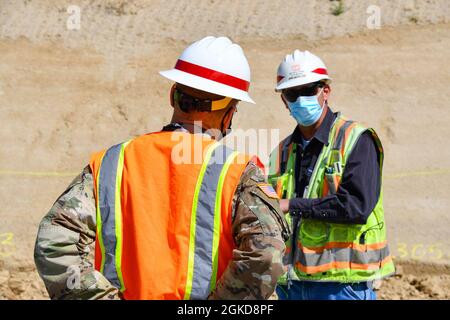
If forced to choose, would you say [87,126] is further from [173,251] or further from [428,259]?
[173,251]

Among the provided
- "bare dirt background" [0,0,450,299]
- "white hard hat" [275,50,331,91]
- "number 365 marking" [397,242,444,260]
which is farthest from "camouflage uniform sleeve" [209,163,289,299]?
"number 365 marking" [397,242,444,260]

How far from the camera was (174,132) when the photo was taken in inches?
132

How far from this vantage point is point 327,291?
213 inches

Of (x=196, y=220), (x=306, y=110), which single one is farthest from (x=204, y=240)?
(x=306, y=110)

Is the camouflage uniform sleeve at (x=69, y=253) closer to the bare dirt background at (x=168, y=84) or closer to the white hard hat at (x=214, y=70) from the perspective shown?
the white hard hat at (x=214, y=70)

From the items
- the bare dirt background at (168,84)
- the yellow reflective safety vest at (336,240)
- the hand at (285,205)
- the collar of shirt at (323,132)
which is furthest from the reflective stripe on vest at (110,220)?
the bare dirt background at (168,84)

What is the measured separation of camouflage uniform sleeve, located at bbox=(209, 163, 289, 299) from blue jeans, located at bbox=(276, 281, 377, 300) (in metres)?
2.24

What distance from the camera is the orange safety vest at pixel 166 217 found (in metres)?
3.22

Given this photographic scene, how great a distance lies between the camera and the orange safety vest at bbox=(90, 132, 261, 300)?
322cm

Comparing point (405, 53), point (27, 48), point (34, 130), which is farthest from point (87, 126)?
point (405, 53)

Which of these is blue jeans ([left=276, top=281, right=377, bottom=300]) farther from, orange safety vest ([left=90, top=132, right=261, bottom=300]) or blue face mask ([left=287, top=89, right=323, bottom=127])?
orange safety vest ([left=90, top=132, right=261, bottom=300])

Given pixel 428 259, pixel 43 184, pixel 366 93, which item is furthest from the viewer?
pixel 366 93

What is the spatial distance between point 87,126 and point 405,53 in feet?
16.4

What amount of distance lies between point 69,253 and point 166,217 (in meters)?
0.39
